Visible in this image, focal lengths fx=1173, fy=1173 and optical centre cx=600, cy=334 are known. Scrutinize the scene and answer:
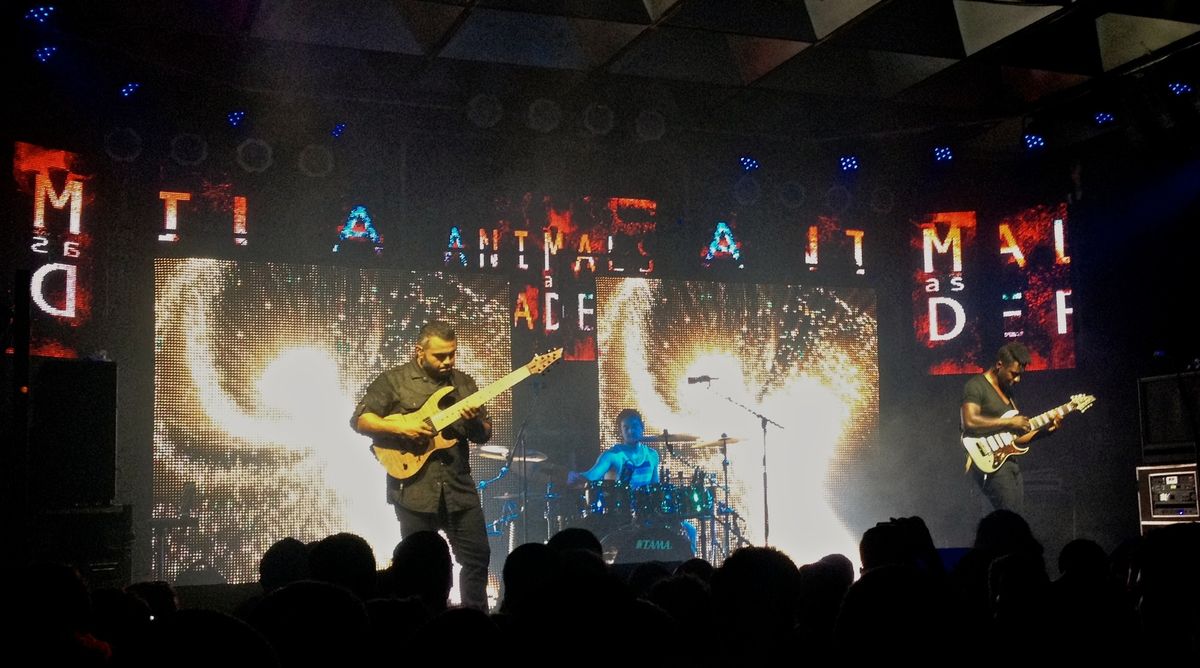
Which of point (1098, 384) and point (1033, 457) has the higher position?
point (1098, 384)

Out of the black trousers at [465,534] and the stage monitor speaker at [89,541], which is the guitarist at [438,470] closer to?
the black trousers at [465,534]

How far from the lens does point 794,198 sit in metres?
13.2

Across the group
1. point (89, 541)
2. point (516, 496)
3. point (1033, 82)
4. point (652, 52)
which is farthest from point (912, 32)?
point (89, 541)

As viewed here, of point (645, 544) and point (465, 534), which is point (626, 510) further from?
point (465, 534)

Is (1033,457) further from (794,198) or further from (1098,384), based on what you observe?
(794,198)

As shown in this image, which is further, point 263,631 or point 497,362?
point 497,362

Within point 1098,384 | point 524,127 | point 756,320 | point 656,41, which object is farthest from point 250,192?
point 1098,384

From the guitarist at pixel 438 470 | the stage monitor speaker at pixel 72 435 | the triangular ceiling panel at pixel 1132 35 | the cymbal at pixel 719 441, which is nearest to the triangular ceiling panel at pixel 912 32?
the triangular ceiling panel at pixel 1132 35

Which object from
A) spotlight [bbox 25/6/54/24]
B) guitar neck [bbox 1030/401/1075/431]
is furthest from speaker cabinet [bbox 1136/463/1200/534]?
spotlight [bbox 25/6/54/24]

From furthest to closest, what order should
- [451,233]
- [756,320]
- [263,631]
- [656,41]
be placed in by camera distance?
[756,320] < [451,233] < [656,41] < [263,631]

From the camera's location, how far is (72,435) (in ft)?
26.5

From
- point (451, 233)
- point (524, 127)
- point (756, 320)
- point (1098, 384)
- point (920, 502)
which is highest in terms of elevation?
point (524, 127)

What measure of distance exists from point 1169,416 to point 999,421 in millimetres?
1470

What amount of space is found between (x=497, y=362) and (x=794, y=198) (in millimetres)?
3868
